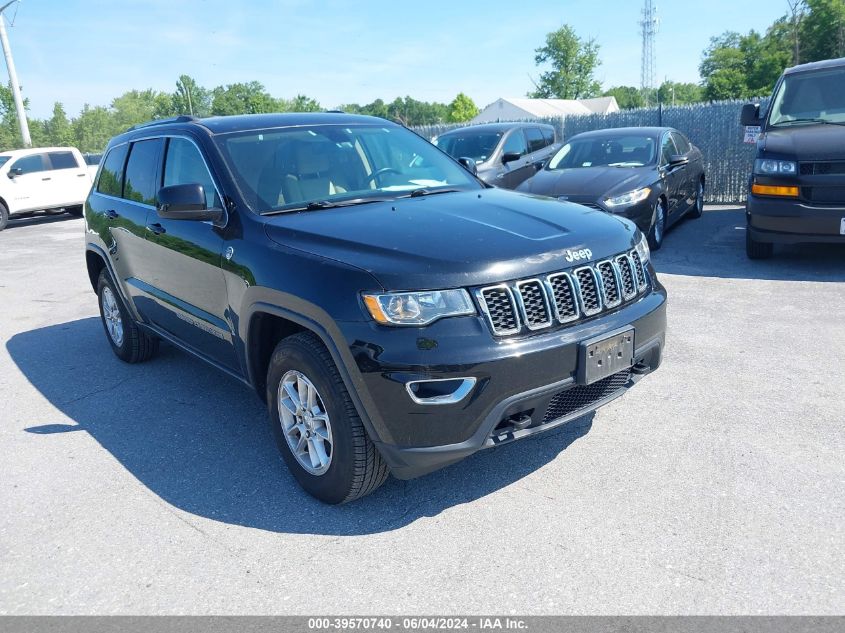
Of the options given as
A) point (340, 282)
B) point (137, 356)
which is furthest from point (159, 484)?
point (137, 356)

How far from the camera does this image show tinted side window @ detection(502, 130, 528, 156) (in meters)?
11.6

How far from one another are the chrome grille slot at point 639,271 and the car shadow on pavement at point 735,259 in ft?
14.1

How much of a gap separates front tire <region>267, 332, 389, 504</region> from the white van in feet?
54.9

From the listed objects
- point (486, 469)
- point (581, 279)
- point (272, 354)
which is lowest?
point (486, 469)

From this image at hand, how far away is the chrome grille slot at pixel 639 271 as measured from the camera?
11.5 ft

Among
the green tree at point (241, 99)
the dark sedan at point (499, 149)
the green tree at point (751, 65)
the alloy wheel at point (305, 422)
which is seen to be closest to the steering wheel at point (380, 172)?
the alloy wheel at point (305, 422)

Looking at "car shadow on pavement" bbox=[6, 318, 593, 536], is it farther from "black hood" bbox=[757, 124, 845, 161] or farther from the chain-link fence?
the chain-link fence

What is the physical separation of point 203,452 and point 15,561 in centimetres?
113

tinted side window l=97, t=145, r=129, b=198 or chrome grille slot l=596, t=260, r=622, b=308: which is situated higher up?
tinted side window l=97, t=145, r=129, b=198

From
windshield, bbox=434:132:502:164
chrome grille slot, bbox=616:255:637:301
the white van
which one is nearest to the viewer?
chrome grille slot, bbox=616:255:637:301

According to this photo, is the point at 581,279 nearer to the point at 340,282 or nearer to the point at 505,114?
the point at 340,282

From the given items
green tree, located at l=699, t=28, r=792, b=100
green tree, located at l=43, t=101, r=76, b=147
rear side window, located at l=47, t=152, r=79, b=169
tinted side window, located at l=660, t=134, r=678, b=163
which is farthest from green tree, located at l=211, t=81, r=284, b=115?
tinted side window, located at l=660, t=134, r=678, b=163

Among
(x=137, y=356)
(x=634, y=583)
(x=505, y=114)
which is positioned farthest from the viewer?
(x=505, y=114)

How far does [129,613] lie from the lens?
2641mm
